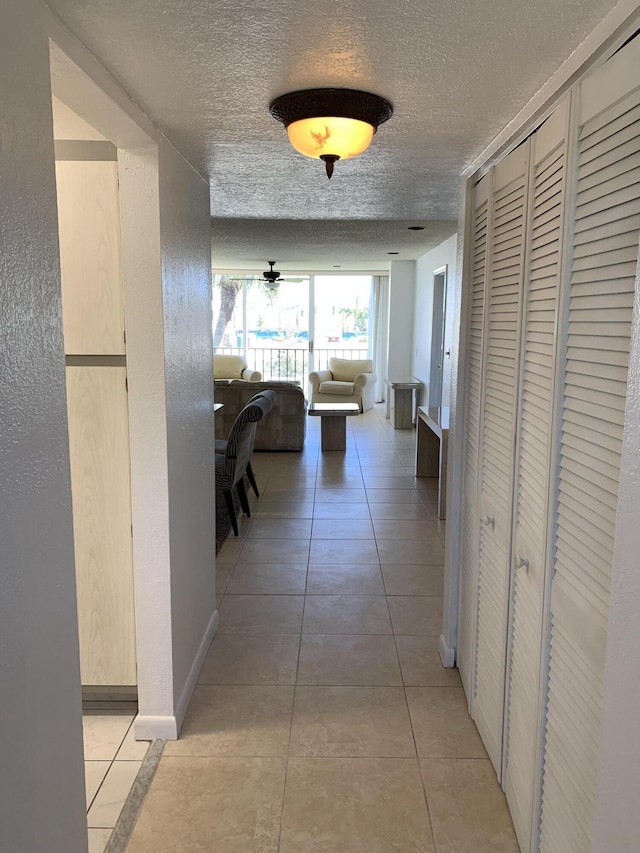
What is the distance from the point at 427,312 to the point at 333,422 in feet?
6.57

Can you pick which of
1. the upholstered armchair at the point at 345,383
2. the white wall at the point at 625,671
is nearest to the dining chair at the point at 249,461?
the white wall at the point at 625,671

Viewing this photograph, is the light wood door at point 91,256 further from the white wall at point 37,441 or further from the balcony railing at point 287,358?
the balcony railing at point 287,358

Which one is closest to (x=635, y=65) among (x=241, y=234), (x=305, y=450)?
(x=241, y=234)

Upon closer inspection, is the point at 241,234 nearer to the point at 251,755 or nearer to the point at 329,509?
the point at 329,509

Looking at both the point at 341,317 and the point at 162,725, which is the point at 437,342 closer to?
the point at 341,317

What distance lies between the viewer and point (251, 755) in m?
2.32

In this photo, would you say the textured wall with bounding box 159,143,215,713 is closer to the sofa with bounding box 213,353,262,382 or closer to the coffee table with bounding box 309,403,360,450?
the coffee table with bounding box 309,403,360,450

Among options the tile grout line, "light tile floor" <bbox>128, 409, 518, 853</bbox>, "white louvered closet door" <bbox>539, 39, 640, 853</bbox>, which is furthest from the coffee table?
"white louvered closet door" <bbox>539, 39, 640, 853</bbox>

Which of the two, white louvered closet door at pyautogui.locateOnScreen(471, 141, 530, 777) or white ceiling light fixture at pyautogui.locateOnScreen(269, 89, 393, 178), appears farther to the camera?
white louvered closet door at pyautogui.locateOnScreen(471, 141, 530, 777)

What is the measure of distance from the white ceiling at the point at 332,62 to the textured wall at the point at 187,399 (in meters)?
0.18

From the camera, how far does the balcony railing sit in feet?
37.3

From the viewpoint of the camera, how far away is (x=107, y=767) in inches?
89.2

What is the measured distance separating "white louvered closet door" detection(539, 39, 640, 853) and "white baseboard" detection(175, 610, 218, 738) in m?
1.40

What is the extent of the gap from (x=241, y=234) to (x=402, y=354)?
12.3 feet
